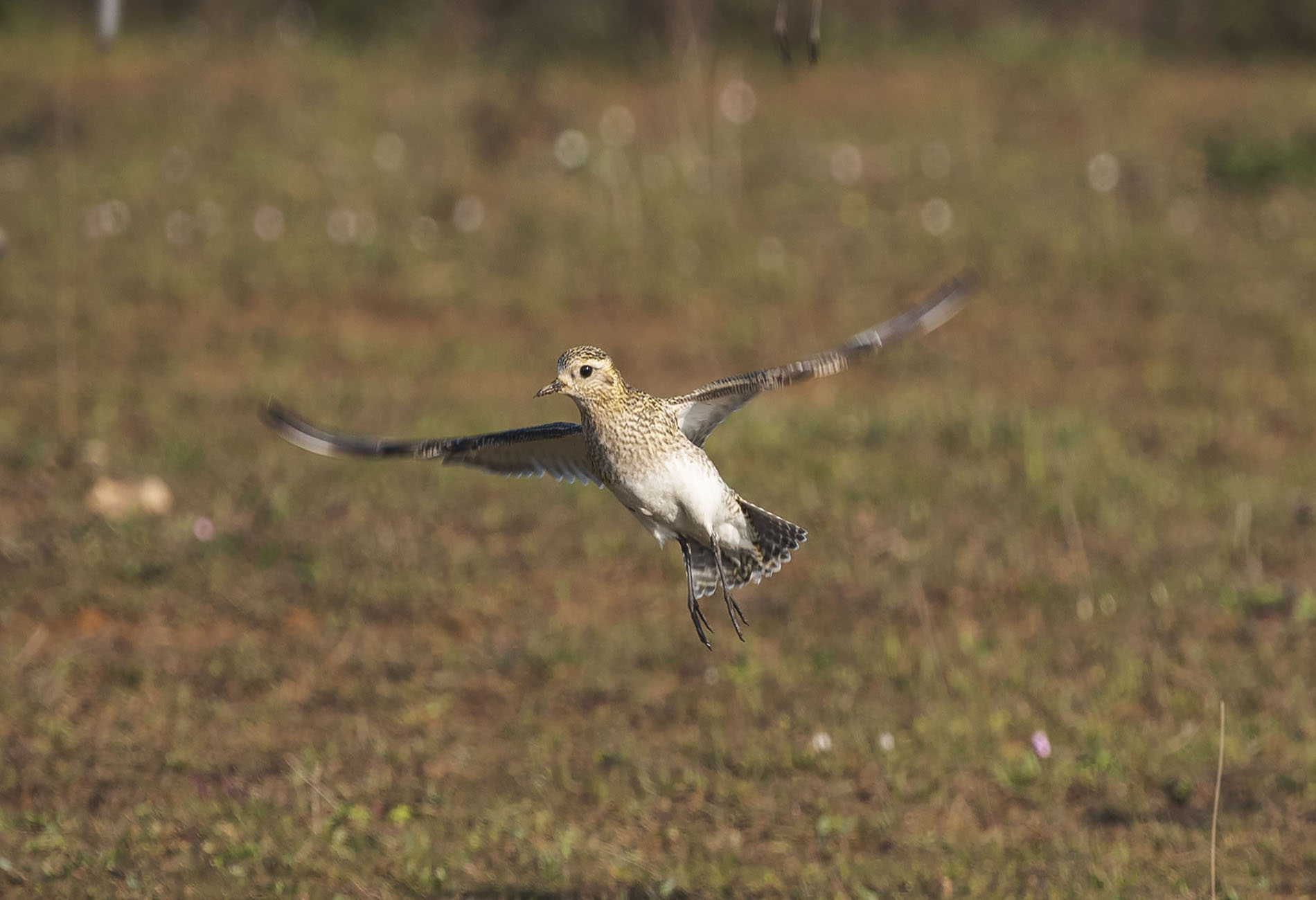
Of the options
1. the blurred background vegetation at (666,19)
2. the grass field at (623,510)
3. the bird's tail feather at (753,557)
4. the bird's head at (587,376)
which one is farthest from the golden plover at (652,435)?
the blurred background vegetation at (666,19)

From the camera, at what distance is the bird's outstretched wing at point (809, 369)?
343cm

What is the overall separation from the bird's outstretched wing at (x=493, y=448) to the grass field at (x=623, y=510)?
1120mm

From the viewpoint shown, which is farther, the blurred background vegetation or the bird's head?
the blurred background vegetation

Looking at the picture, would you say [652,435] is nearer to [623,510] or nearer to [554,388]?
[554,388]

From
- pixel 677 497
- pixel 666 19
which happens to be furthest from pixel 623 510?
pixel 666 19

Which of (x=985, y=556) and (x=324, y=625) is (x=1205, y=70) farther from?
(x=324, y=625)

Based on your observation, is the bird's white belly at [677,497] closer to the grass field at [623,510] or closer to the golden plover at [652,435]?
the golden plover at [652,435]

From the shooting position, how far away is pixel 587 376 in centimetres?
356

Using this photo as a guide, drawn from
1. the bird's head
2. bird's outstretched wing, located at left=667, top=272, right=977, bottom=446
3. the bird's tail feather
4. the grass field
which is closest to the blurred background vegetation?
the grass field

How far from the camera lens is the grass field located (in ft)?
15.5

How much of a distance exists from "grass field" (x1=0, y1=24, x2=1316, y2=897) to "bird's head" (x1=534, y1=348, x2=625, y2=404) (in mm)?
1443

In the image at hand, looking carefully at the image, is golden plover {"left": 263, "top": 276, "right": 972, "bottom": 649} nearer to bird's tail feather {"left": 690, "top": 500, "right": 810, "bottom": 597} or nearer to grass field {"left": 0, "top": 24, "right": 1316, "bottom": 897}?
bird's tail feather {"left": 690, "top": 500, "right": 810, "bottom": 597}

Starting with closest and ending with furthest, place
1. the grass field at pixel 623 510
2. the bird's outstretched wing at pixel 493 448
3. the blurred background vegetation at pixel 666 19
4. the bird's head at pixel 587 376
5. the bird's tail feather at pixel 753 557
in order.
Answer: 1. the bird's outstretched wing at pixel 493 448
2. the bird's head at pixel 587 376
3. the bird's tail feather at pixel 753 557
4. the grass field at pixel 623 510
5. the blurred background vegetation at pixel 666 19

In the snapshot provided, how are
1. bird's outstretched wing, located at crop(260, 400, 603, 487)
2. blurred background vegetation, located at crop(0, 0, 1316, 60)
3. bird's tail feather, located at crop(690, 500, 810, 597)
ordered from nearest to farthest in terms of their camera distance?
bird's outstretched wing, located at crop(260, 400, 603, 487)
bird's tail feather, located at crop(690, 500, 810, 597)
blurred background vegetation, located at crop(0, 0, 1316, 60)
